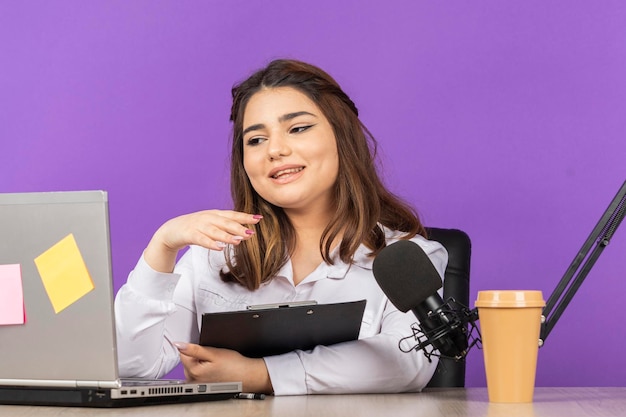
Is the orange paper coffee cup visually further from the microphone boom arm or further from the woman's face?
the woman's face

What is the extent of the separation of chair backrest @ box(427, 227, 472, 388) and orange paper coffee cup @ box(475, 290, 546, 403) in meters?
0.65

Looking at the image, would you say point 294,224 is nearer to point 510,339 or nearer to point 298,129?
point 298,129

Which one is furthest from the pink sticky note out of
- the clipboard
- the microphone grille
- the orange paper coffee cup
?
the orange paper coffee cup

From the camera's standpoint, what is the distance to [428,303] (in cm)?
162

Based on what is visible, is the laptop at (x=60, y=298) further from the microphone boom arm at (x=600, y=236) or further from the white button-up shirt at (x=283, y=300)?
the microphone boom arm at (x=600, y=236)

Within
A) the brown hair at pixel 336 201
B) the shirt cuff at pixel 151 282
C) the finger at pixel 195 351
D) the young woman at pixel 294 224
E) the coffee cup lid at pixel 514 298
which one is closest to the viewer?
the coffee cup lid at pixel 514 298

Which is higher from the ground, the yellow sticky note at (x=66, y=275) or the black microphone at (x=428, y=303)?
the yellow sticky note at (x=66, y=275)

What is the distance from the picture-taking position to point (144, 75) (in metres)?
3.32

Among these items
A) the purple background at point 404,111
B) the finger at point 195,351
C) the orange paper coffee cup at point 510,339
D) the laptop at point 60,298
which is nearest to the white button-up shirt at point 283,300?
the finger at point 195,351

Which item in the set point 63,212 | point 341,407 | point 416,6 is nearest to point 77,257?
point 63,212

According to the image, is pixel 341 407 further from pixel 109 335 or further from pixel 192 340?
pixel 192 340

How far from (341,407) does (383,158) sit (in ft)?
5.18

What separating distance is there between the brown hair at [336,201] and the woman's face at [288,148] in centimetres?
3

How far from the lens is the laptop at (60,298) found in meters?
1.46
